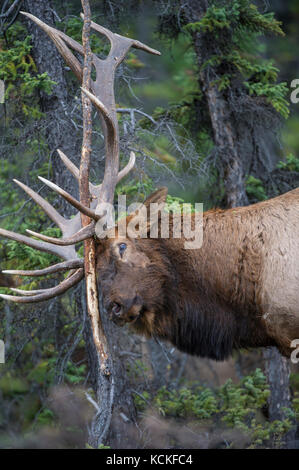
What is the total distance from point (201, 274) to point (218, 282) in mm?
163

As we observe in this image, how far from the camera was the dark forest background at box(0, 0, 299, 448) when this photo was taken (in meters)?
6.93

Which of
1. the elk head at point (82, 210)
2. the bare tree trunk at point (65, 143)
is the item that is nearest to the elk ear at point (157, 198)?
the elk head at point (82, 210)

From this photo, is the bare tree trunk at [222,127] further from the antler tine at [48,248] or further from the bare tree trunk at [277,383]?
the antler tine at [48,248]

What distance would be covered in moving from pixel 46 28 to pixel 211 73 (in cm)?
260

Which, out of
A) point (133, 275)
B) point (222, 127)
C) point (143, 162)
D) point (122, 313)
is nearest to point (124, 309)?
point (122, 313)

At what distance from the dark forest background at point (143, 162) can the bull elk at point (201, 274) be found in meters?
1.12

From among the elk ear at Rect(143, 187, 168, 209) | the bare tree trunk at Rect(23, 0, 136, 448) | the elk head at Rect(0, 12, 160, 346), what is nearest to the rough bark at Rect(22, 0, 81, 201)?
the bare tree trunk at Rect(23, 0, 136, 448)

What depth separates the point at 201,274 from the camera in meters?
5.43

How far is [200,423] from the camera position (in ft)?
23.6

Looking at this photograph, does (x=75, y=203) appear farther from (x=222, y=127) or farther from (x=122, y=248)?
(x=222, y=127)

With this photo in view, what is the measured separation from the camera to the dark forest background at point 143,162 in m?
6.93

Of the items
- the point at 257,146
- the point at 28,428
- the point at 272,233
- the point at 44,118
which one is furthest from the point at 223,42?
the point at 28,428

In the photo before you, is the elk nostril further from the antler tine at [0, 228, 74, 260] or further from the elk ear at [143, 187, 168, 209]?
the elk ear at [143, 187, 168, 209]
